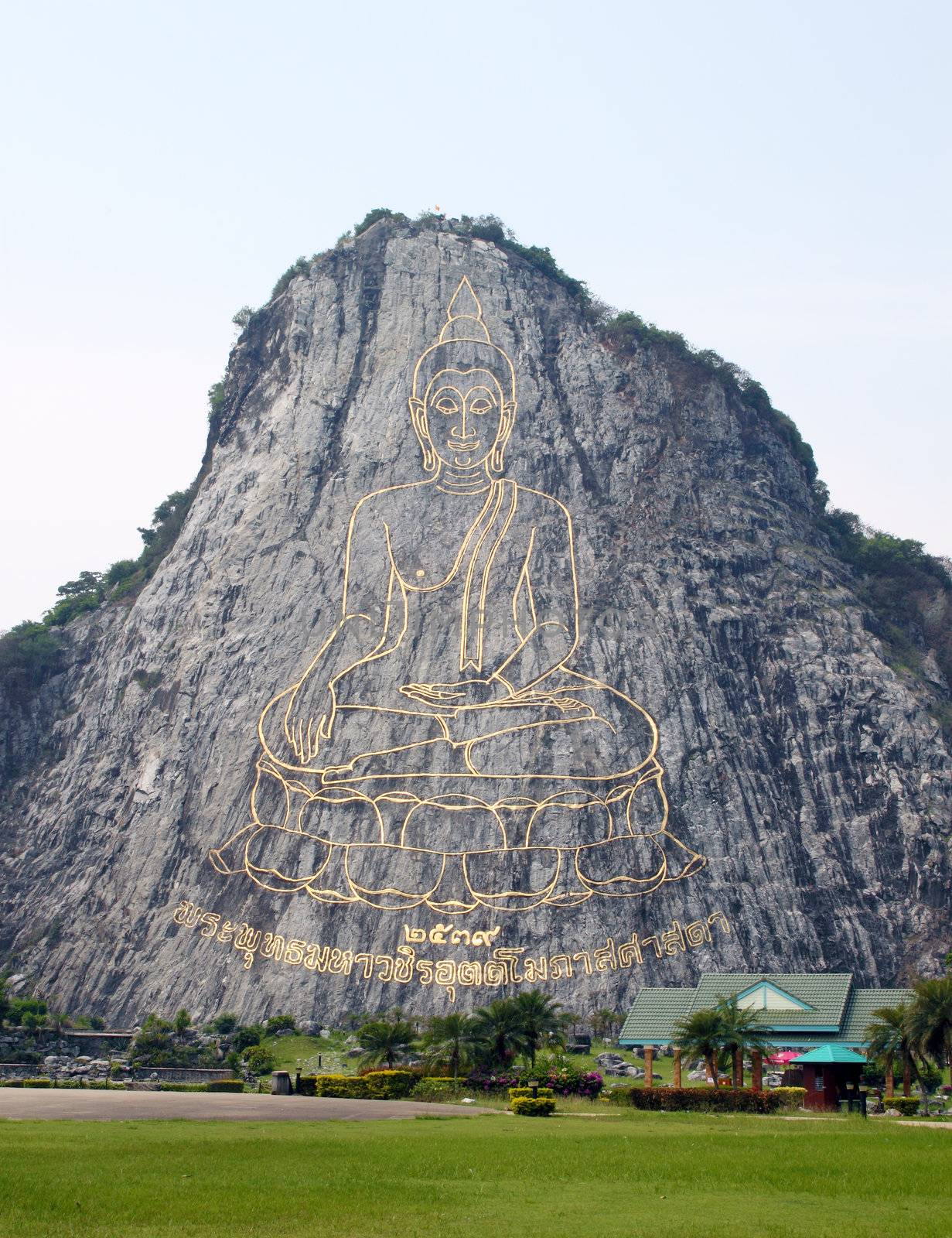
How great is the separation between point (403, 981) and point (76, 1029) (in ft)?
28.8

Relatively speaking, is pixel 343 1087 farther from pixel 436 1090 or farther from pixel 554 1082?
pixel 554 1082

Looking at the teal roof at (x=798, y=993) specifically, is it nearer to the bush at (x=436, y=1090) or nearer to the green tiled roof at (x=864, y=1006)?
the green tiled roof at (x=864, y=1006)

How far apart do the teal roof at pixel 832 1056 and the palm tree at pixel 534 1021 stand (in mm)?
5083

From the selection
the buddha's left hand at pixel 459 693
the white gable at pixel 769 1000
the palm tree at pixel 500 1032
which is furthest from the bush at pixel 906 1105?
the buddha's left hand at pixel 459 693

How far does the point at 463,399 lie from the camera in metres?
46.4

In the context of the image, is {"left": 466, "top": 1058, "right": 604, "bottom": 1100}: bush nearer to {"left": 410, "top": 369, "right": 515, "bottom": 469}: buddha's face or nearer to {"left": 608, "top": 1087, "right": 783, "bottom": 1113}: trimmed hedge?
{"left": 608, "top": 1087, "right": 783, "bottom": 1113}: trimmed hedge

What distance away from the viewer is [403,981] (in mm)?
36094

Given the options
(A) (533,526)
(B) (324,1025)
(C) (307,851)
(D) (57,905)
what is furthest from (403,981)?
A: (A) (533,526)

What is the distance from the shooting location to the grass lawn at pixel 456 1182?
11.1m

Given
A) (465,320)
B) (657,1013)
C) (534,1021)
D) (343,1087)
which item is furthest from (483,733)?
(465,320)

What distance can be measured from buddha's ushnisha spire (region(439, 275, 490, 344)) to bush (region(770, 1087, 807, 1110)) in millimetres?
30629

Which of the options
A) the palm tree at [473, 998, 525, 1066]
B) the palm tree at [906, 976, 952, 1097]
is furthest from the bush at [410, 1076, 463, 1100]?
the palm tree at [906, 976, 952, 1097]

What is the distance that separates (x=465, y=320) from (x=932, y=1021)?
3164cm

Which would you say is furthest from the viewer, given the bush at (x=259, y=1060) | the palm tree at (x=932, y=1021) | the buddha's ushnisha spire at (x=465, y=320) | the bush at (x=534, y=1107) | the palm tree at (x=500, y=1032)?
the buddha's ushnisha spire at (x=465, y=320)
